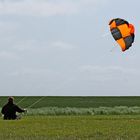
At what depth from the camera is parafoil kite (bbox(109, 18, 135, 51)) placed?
22.6 meters

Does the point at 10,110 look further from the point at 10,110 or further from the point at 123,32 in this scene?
the point at 123,32

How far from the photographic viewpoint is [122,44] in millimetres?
22625

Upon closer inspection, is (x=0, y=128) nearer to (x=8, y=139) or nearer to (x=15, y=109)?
(x=8, y=139)

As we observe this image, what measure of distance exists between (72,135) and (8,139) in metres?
1.99

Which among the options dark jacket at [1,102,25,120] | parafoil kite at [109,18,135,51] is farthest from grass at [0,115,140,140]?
dark jacket at [1,102,25,120]

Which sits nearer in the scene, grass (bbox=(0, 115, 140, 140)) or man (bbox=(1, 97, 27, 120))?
grass (bbox=(0, 115, 140, 140))

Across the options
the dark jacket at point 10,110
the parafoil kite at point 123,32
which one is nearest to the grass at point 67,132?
the parafoil kite at point 123,32

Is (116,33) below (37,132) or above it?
above

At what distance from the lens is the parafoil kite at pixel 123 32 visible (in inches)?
889

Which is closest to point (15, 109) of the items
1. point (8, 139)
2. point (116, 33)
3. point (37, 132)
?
point (116, 33)

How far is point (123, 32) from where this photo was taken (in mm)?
22859

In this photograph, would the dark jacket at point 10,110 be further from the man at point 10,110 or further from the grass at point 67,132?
the grass at point 67,132

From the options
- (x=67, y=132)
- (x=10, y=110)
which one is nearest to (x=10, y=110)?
(x=10, y=110)

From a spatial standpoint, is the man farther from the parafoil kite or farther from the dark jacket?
the parafoil kite
